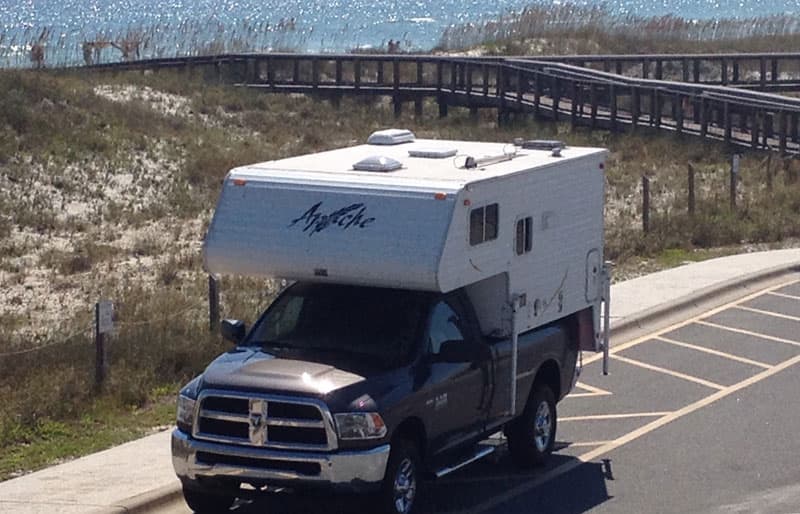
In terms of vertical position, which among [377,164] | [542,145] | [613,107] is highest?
[377,164]

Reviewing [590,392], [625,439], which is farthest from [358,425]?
[590,392]

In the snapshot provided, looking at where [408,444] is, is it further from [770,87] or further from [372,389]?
[770,87]

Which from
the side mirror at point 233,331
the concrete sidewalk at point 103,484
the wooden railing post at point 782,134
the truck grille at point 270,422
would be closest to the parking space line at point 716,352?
the concrete sidewalk at point 103,484

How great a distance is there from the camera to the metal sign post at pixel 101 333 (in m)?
13.8

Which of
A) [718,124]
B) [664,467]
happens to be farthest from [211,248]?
[718,124]

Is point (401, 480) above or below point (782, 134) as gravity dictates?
above

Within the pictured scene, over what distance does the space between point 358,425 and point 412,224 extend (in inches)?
58.4

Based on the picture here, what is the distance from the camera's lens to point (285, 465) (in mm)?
10234

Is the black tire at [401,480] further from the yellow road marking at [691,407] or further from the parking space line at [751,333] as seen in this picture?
the parking space line at [751,333]

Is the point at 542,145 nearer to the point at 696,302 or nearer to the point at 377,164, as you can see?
the point at 377,164

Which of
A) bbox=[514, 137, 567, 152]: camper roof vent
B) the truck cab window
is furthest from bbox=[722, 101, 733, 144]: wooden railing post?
the truck cab window

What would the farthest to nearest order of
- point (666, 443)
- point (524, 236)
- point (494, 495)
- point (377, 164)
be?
1. point (666, 443)
2. point (524, 236)
3. point (494, 495)
4. point (377, 164)

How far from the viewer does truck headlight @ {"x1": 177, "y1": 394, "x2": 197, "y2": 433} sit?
10.6m

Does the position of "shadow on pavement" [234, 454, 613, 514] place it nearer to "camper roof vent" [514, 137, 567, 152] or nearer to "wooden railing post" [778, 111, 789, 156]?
"camper roof vent" [514, 137, 567, 152]
